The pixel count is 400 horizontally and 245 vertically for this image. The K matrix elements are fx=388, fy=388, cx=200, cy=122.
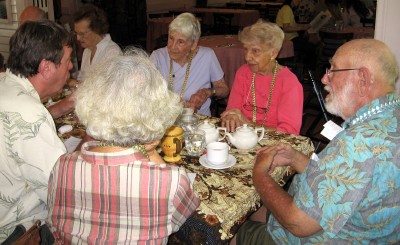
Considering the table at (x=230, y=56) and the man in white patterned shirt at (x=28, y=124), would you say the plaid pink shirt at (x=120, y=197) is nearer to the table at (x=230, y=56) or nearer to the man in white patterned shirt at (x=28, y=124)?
the man in white patterned shirt at (x=28, y=124)

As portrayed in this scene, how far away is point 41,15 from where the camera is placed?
13.1ft

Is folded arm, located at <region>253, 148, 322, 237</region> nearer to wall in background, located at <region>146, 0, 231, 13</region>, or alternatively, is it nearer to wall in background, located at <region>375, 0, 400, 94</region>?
wall in background, located at <region>375, 0, 400, 94</region>

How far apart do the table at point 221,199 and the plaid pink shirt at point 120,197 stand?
0.20 meters

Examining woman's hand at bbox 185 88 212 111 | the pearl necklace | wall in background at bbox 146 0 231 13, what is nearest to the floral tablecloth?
the pearl necklace

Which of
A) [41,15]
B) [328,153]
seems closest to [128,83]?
[328,153]

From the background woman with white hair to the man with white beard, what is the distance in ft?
5.40

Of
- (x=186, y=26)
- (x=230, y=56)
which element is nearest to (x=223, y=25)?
(x=230, y=56)

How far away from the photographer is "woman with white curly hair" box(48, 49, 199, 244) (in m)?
1.20

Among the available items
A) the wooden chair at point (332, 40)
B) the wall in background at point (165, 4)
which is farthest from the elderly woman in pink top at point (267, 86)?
the wall in background at point (165, 4)

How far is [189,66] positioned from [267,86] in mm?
802

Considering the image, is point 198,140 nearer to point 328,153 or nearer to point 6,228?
point 328,153

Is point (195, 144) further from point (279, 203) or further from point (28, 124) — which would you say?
point (28, 124)

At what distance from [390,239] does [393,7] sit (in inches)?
93.7

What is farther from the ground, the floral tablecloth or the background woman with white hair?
the background woman with white hair
